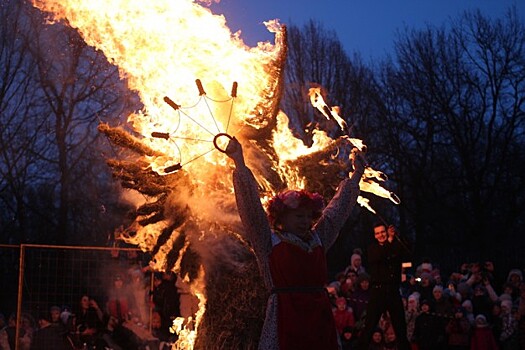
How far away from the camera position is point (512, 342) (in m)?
10.1

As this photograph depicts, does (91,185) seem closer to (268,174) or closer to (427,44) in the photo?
(427,44)

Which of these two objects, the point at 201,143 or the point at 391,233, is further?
the point at 391,233

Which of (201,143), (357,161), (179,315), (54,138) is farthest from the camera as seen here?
(54,138)

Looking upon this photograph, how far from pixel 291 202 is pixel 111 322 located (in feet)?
20.2

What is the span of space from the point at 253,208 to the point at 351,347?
19.3 ft

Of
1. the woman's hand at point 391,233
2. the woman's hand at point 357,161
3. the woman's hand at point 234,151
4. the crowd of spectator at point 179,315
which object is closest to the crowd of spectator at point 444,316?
the crowd of spectator at point 179,315

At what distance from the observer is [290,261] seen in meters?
4.58

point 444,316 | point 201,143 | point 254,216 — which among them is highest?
point 201,143

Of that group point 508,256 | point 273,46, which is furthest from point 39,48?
point 273,46

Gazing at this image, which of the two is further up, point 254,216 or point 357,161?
point 357,161

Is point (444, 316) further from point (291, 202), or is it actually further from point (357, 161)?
point (291, 202)

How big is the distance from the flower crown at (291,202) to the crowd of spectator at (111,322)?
5356 millimetres

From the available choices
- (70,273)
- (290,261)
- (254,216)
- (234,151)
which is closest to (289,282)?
(290,261)

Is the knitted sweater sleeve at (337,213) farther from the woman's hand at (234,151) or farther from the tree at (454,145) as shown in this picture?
the tree at (454,145)
